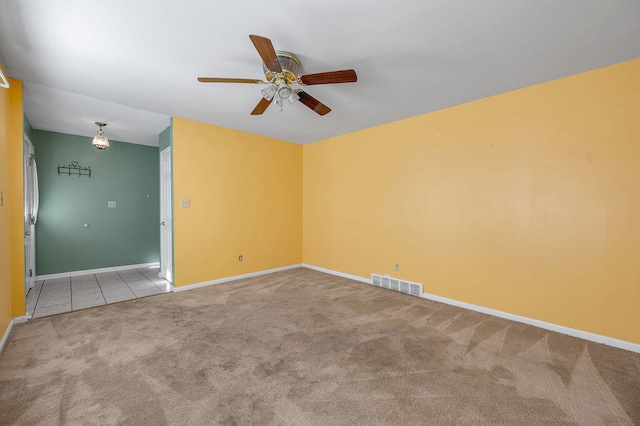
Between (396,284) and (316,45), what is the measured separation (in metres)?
3.35

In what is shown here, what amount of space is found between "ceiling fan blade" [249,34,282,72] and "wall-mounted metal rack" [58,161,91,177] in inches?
200

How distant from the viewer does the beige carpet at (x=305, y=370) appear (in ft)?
5.32

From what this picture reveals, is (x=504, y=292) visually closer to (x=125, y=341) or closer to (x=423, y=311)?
(x=423, y=311)

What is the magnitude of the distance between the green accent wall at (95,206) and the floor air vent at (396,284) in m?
4.84

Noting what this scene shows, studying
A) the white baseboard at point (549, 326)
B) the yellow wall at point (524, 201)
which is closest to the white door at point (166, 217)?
the yellow wall at point (524, 201)

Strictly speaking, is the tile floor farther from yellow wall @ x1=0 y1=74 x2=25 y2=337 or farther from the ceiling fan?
the ceiling fan

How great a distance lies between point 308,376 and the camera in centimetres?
198

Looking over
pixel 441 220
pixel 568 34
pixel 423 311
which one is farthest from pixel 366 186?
pixel 568 34

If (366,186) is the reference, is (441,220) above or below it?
below

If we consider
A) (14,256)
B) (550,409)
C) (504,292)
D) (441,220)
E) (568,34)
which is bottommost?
(550,409)

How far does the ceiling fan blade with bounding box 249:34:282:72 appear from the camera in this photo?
173 cm

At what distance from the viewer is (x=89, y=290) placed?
4016mm

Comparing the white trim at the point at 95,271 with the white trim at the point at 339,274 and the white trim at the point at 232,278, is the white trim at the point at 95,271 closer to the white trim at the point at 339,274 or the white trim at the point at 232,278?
the white trim at the point at 232,278

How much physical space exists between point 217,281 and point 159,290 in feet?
2.75
